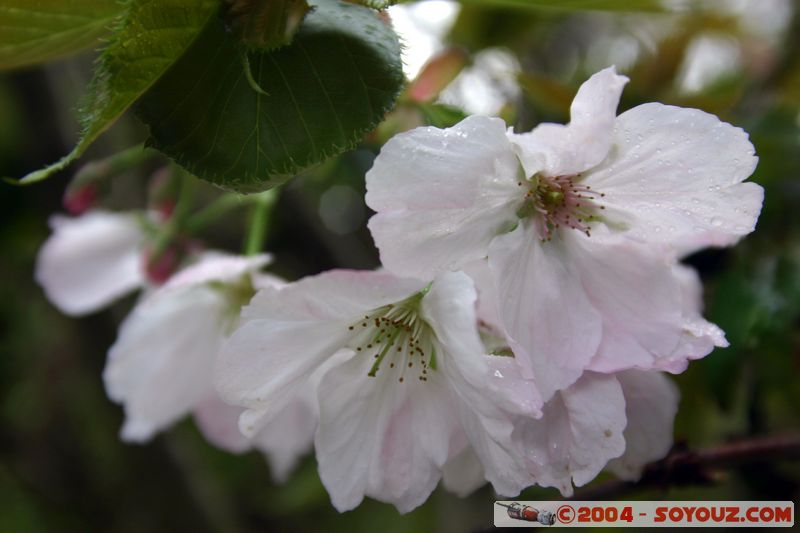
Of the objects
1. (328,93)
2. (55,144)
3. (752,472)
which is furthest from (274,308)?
(55,144)

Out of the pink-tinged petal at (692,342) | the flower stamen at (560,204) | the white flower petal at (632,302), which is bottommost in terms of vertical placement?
the pink-tinged petal at (692,342)

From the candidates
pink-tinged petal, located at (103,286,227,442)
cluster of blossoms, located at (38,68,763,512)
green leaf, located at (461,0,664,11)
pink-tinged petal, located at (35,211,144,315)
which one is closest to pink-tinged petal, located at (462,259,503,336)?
cluster of blossoms, located at (38,68,763,512)

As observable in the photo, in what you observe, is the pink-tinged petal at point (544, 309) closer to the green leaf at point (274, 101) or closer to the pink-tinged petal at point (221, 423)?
the green leaf at point (274, 101)

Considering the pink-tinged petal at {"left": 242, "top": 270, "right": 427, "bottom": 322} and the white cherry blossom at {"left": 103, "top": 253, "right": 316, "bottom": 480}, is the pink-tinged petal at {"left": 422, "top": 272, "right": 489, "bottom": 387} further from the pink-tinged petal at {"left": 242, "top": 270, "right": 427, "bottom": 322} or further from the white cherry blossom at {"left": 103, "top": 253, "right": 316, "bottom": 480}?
the white cherry blossom at {"left": 103, "top": 253, "right": 316, "bottom": 480}

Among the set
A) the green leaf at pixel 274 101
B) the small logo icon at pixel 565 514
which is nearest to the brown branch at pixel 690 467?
the small logo icon at pixel 565 514

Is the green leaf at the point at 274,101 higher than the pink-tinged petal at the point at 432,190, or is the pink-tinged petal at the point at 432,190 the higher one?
the green leaf at the point at 274,101

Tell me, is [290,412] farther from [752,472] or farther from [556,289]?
[752,472]
